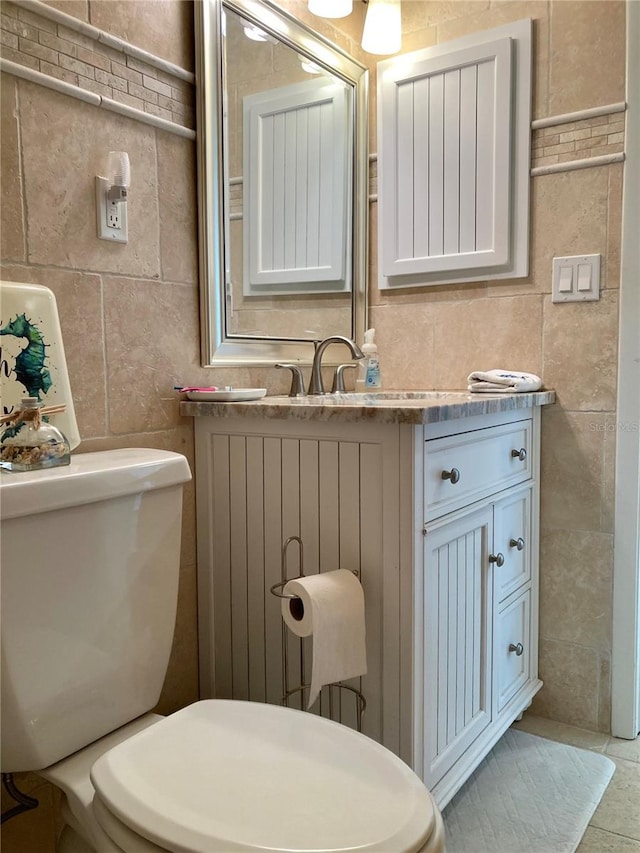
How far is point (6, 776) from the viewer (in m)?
1.04

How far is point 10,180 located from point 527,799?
1.59m

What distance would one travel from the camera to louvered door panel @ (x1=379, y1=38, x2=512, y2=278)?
1.75 meters

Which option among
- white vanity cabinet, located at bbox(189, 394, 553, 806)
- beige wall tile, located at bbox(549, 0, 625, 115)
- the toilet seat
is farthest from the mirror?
the toilet seat

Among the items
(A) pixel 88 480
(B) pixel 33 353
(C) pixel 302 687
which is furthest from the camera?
(C) pixel 302 687

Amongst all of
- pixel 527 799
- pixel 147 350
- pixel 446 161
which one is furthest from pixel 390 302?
pixel 527 799

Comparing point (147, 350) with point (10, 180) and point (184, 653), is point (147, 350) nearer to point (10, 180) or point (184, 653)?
point (10, 180)

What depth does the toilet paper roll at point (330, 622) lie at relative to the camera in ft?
3.72

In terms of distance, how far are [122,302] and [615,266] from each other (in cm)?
117

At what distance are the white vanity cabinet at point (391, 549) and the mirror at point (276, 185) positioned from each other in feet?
1.14

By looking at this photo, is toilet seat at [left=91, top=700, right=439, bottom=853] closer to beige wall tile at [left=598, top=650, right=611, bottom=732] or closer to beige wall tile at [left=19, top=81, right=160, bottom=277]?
beige wall tile at [left=19, top=81, right=160, bottom=277]

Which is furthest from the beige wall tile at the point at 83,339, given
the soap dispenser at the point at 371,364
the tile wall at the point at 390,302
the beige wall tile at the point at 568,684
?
the beige wall tile at the point at 568,684

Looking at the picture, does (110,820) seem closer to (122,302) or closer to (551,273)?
(122,302)

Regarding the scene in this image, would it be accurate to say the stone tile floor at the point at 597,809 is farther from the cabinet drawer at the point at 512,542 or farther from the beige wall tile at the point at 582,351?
the beige wall tile at the point at 582,351

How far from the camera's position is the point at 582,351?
5.50 ft
